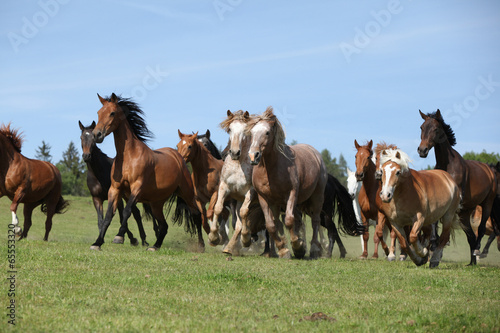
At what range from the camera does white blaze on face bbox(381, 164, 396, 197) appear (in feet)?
33.8

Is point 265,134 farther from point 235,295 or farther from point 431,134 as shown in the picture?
point 235,295

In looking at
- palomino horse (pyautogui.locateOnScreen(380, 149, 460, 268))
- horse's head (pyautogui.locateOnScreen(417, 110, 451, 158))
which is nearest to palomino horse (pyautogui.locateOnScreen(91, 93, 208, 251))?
palomino horse (pyautogui.locateOnScreen(380, 149, 460, 268))

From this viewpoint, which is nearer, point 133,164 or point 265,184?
point 265,184

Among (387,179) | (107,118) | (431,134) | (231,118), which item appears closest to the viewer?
(387,179)

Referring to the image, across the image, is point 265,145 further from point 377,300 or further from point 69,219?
point 69,219

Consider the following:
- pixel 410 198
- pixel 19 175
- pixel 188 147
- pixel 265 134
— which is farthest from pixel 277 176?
pixel 19 175

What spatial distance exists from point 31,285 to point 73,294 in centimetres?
79

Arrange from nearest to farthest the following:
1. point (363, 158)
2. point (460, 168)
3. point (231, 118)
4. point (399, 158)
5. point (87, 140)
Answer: point (399, 158) → point (231, 118) → point (460, 168) → point (363, 158) → point (87, 140)

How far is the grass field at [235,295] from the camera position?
5.67m

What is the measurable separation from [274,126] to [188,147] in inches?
146

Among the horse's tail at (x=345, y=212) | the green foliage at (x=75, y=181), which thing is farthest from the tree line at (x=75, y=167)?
the horse's tail at (x=345, y=212)

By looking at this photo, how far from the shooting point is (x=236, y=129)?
455 inches

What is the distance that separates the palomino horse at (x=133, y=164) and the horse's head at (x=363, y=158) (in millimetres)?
4094

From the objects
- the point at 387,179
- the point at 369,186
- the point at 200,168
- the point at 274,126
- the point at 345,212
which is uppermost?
the point at 274,126
